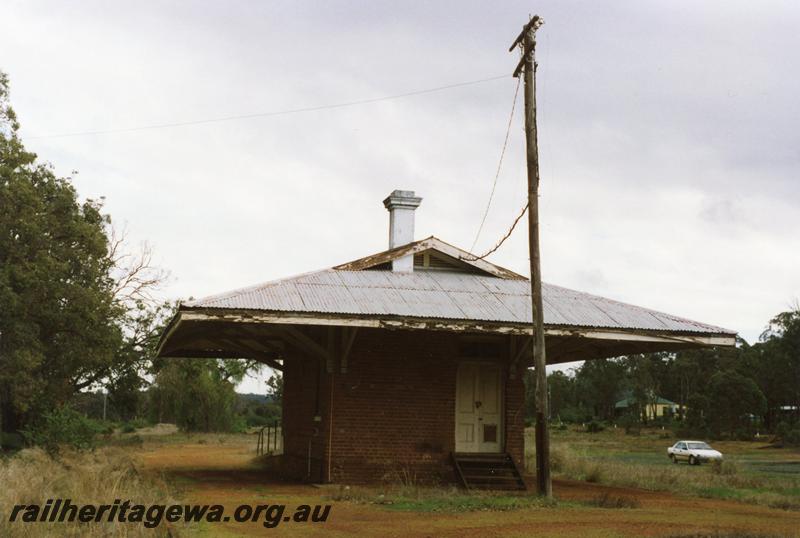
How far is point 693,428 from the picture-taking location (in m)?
68.4

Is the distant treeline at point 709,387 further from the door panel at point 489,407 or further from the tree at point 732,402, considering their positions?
the door panel at point 489,407

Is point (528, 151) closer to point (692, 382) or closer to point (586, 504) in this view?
point (586, 504)

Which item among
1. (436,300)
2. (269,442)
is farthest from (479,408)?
(269,442)

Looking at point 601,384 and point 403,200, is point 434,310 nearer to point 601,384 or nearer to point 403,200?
point 403,200

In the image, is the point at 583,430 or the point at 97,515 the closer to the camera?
the point at 97,515

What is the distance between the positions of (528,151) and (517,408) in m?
5.92

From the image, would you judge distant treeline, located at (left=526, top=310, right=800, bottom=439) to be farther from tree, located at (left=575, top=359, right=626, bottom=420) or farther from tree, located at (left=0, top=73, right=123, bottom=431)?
tree, located at (left=0, top=73, right=123, bottom=431)

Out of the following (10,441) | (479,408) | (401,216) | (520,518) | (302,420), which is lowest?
(520,518)

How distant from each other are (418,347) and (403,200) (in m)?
4.44

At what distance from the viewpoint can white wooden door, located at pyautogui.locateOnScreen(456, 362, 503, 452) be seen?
19.1m

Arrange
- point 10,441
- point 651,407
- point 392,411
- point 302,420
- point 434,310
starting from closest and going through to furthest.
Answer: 1. point 434,310
2. point 392,411
3. point 302,420
4. point 10,441
5. point 651,407

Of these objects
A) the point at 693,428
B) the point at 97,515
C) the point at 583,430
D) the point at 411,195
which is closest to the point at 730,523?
the point at 97,515

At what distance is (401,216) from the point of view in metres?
21.8

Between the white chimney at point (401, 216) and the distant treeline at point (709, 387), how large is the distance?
35.4 metres
